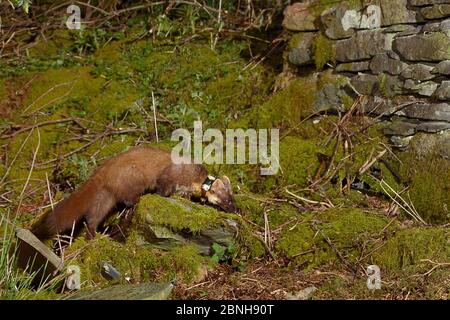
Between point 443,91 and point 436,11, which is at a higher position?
point 436,11

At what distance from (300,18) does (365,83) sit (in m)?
1.13

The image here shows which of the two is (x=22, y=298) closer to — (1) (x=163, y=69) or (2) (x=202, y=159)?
(2) (x=202, y=159)

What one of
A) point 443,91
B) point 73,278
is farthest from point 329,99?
point 73,278

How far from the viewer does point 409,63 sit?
6.32m

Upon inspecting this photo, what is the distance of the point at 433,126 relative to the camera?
6141 millimetres

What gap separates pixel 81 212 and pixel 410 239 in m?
2.58

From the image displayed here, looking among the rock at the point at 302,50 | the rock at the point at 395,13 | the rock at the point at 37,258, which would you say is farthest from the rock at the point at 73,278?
the rock at the point at 395,13

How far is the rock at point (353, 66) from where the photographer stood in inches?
264

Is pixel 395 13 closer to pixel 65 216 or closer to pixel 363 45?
pixel 363 45

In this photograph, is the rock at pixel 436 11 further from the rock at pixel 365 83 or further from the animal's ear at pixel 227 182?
the animal's ear at pixel 227 182

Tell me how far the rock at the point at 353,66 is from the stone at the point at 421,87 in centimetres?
50

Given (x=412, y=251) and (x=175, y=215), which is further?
(x=175, y=215)

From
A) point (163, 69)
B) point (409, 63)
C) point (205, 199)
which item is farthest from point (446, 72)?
point (163, 69)

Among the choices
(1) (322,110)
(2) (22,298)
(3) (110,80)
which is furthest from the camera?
(3) (110,80)
